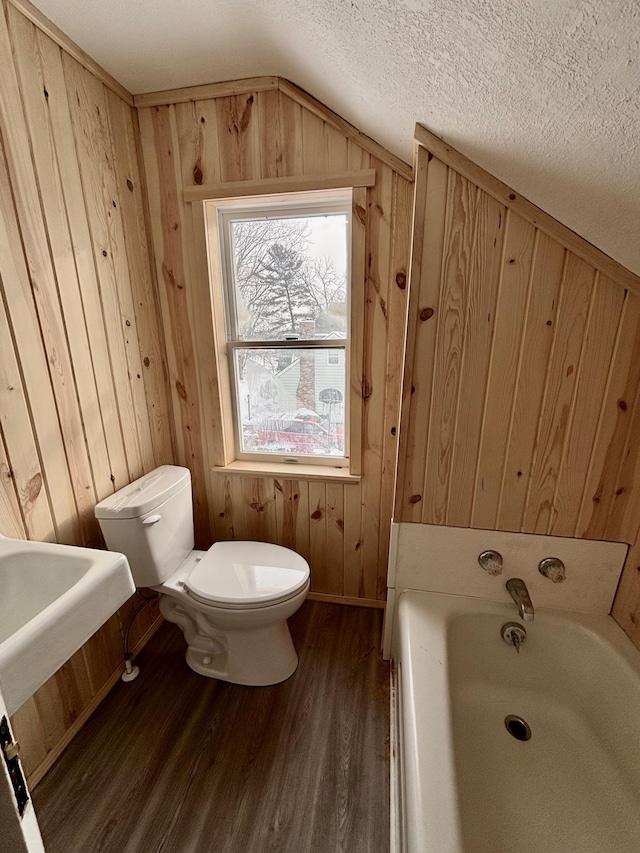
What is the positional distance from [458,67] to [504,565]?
139 cm

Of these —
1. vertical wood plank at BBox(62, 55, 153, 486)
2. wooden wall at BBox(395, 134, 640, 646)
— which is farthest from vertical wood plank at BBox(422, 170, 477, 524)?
vertical wood plank at BBox(62, 55, 153, 486)

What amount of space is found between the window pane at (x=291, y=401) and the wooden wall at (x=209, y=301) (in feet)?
0.50

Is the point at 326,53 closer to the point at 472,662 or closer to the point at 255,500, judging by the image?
the point at 255,500

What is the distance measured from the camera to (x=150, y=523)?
1359 mm

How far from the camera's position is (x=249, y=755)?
124 cm

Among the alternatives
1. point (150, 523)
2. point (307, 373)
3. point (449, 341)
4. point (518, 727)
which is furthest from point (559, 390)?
point (150, 523)

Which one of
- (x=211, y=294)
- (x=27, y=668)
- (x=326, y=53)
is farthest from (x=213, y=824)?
(x=326, y=53)

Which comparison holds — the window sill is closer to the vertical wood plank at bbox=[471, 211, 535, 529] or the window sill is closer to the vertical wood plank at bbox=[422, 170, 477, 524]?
the vertical wood plank at bbox=[422, 170, 477, 524]

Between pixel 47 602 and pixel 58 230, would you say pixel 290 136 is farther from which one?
pixel 47 602

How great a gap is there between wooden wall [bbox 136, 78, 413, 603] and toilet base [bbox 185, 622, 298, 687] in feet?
1.49

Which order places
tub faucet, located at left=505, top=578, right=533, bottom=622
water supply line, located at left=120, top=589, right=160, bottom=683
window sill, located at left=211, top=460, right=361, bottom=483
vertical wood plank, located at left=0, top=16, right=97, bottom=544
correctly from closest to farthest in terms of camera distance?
vertical wood plank, located at left=0, top=16, right=97, bottom=544 < tub faucet, located at left=505, top=578, right=533, bottom=622 < water supply line, located at left=120, top=589, right=160, bottom=683 < window sill, located at left=211, top=460, right=361, bottom=483

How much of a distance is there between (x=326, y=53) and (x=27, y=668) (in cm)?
156

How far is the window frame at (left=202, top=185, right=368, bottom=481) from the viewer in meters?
1.47

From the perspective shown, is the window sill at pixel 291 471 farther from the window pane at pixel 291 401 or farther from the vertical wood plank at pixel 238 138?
the vertical wood plank at pixel 238 138
